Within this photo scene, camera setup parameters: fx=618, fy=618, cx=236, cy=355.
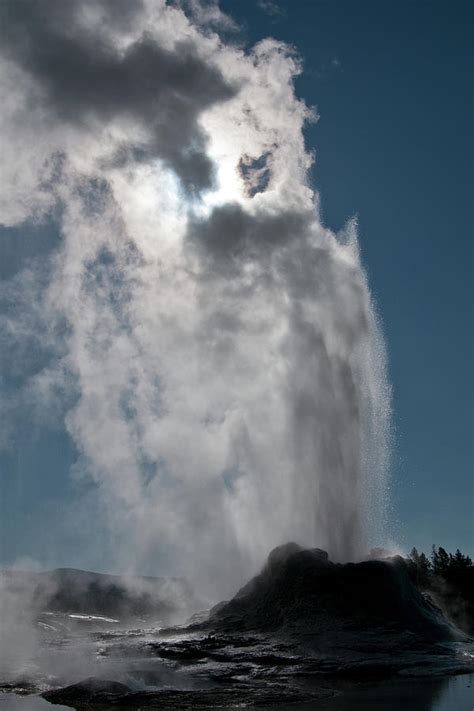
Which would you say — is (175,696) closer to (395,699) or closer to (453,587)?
(395,699)

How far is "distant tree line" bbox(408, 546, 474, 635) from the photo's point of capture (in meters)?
48.7

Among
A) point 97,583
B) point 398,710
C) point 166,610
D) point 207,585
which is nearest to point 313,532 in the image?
point 207,585

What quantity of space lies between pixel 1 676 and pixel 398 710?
1433cm

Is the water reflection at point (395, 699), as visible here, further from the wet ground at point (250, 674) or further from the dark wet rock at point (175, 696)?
the dark wet rock at point (175, 696)

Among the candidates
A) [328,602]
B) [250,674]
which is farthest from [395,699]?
[328,602]

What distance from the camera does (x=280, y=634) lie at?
80.1ft

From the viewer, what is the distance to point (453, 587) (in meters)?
58.6

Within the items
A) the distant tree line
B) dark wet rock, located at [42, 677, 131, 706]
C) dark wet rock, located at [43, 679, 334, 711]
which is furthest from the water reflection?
the distant tree line

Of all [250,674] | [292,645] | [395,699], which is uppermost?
[292,645]

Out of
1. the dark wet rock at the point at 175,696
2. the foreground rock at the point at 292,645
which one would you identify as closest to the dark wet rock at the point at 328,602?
the foreground rock at the point at 292,645

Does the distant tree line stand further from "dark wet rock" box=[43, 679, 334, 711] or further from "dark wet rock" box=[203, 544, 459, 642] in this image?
"dark wet rock" box=[43, 679, 334, 711]

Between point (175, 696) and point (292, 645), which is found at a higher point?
A: point (292, 645)

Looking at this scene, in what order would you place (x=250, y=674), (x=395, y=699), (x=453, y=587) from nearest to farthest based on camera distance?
1. (x=395, y=699)
2. (x=250, y=674)
3. (x=453, y=587)

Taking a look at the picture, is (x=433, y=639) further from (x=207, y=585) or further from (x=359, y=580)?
(x=207, y=585)
